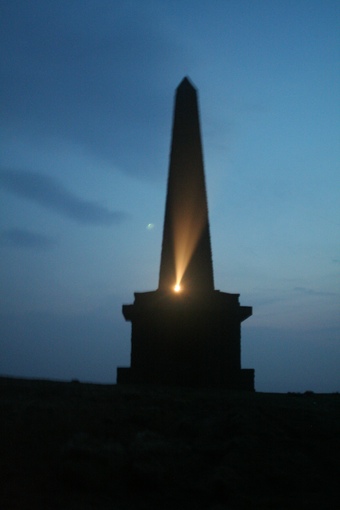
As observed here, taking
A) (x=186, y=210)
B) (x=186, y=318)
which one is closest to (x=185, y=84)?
(x=186, y=210)

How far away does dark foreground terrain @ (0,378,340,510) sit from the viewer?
592cm

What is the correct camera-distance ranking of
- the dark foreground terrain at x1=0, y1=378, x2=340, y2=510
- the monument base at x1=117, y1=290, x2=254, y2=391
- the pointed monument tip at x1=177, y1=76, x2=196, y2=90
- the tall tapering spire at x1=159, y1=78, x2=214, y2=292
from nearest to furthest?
the dark foreground terrain at x1=0, y1=378, x2=340, y2=510
the monument base at x1=117, y1=290, x2=254, y2=391
the tall tapering spire at x1=159, y1=78, x2=214, y2=292
the pointed monument tip at x1=177, y1=76, x2=196, y2=90

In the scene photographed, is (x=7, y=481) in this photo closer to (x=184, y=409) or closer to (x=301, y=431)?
(x=184, y=409)

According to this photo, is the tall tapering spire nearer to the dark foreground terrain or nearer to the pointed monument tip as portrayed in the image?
the pointed monument tip

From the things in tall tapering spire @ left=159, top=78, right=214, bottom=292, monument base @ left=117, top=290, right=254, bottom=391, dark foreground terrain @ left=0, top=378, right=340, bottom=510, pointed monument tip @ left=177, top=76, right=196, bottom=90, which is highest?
pointed monument tip @ left=177, top=76, right=196, bottom=90

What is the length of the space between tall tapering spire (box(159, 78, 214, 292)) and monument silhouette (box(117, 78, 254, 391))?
0.09 ft

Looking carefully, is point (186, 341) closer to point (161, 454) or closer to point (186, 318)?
point (186, 318)

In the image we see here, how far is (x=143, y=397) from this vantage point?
10203mm

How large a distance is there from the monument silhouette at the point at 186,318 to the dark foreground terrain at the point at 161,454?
18.0 ft

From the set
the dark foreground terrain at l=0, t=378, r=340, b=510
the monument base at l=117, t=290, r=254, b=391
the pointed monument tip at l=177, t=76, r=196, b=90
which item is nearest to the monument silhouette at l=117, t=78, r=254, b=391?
the monument base at l=117, t=290, r=254, b=391

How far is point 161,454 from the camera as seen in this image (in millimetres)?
6938

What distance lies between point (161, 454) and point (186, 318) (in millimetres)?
8822

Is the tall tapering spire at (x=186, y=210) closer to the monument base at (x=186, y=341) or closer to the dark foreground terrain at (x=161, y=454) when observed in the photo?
the monument base at (x=186, y=341)

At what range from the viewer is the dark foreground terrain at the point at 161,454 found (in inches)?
233
